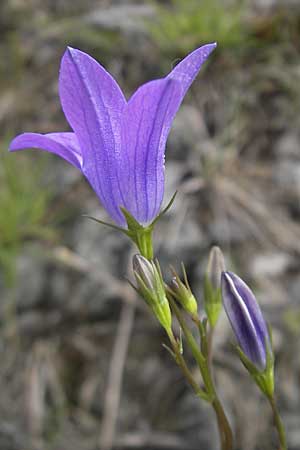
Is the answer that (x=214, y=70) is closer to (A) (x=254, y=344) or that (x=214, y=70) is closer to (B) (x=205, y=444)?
(B) (x=205, y=444)

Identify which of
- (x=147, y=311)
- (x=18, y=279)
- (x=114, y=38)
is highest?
(x=114, y=38)

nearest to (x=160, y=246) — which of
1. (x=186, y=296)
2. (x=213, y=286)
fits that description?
(x=213, y=286)

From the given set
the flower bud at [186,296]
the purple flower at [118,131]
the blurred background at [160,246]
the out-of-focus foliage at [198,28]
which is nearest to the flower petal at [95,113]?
the purple flower at [118,131]

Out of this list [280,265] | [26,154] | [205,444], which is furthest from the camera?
[26,154]

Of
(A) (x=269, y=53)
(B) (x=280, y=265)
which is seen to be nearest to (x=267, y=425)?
(B) (x=280, y=265)

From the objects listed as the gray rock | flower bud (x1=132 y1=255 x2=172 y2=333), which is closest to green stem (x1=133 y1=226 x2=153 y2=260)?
flower bud (x1=132 y1=255 x2=172 y2=333)

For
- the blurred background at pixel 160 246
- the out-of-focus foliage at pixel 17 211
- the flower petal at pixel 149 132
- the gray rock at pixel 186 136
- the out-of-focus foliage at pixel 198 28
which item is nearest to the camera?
the flower petal at pixel 149 132

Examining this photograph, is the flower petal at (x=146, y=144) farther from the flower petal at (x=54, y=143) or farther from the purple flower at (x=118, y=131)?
the flower petal at (x=54, y=143)
